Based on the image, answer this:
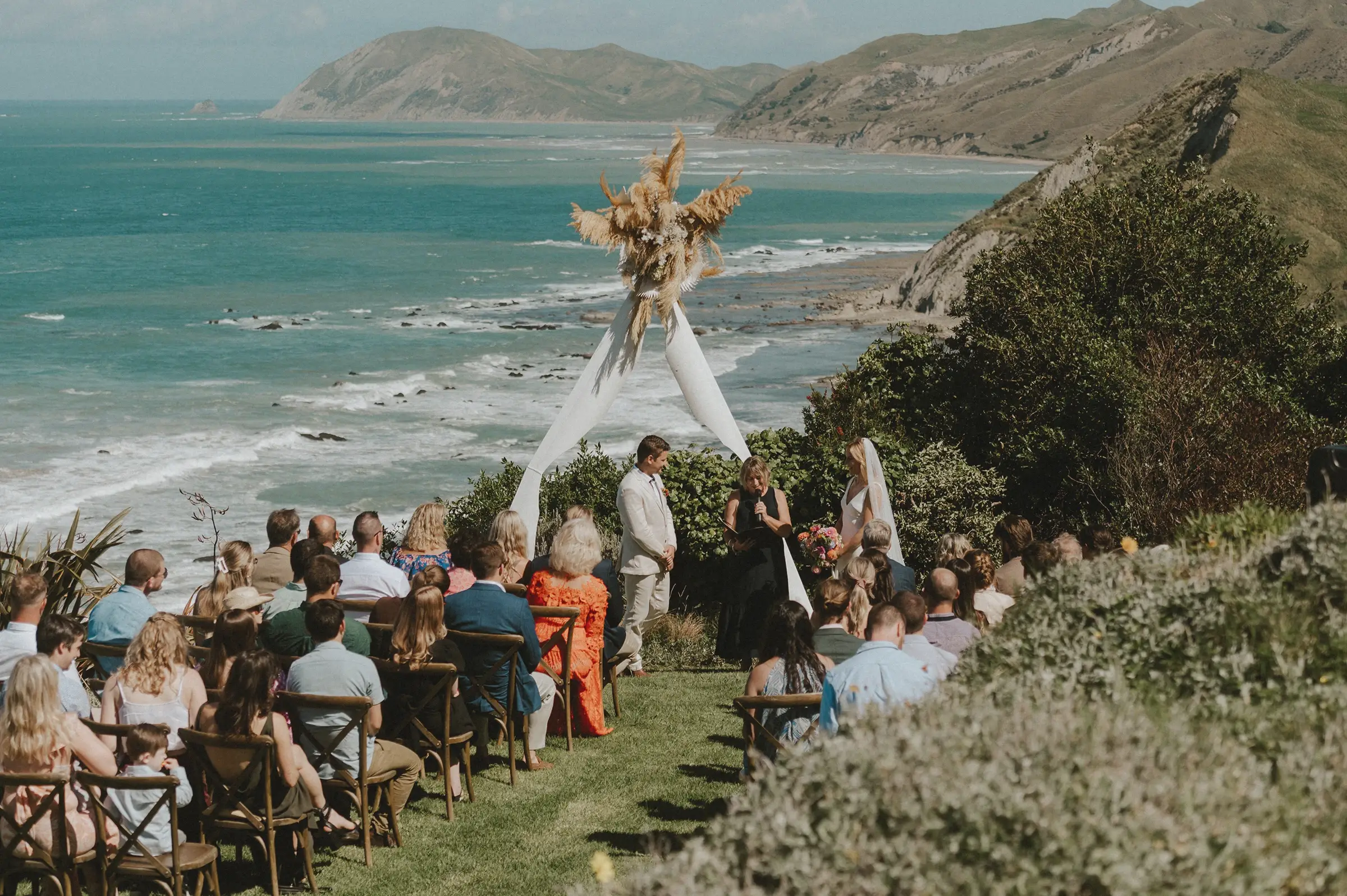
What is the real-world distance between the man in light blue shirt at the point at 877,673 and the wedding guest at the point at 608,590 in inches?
112

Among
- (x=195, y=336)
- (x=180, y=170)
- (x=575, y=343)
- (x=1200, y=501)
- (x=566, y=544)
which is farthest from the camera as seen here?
(x=180, y=170)

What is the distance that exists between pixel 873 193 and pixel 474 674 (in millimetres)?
148632

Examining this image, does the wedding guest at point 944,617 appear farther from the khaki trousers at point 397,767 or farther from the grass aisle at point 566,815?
the khaki trousers at point 397,767

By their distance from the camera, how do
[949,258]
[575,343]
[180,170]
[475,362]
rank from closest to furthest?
[475,362] → [575,343] → [949,258] → [180,170]

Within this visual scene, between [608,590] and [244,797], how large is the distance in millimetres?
3253

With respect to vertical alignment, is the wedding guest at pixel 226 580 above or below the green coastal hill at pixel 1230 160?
below

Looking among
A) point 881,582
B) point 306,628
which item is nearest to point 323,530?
point 306,628

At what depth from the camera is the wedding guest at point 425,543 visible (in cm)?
883

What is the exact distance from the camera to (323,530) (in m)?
8.76

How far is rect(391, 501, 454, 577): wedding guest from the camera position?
883 centimetres

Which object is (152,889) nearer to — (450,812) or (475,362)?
(450,812)

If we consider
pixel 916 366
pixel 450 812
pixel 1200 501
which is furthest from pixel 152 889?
pixel 916 366

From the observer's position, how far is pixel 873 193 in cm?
15075

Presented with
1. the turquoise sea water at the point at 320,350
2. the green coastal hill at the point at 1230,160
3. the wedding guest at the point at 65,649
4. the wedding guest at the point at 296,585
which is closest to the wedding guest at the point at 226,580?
the wedding guest at the point at 296,585
